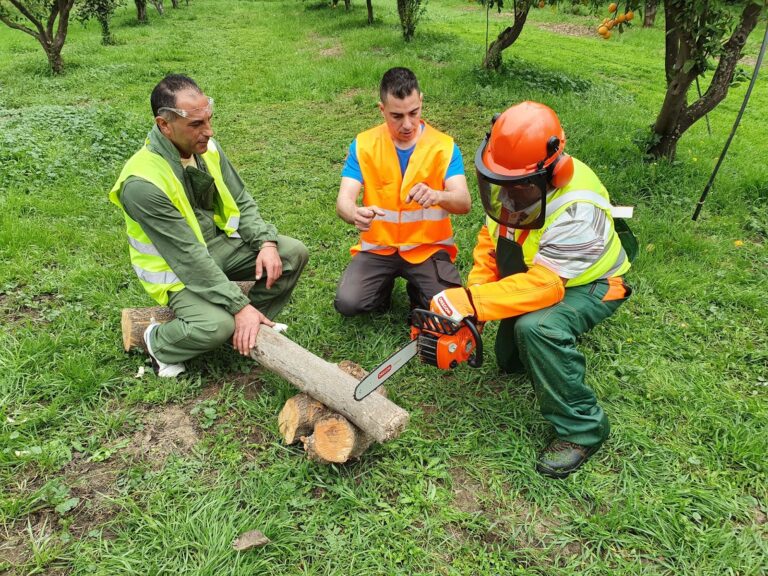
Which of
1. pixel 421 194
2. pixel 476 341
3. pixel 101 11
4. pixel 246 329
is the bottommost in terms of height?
pixel 246 329

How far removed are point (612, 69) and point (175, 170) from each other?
10.7 m

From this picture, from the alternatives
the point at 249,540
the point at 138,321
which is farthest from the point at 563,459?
the point at 138,321

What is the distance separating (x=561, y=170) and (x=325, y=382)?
1.48 m

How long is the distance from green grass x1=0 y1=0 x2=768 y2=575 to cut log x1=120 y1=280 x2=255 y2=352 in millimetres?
145

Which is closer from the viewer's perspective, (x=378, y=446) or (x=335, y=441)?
(x=335, y=441)

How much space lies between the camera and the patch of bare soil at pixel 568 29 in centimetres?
1618

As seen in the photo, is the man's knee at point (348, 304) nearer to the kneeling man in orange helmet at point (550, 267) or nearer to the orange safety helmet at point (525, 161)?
the kneeling man in orange helmet at point (550, 267)

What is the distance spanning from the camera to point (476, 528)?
228 centimetres

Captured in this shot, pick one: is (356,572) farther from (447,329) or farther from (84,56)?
(84,56)

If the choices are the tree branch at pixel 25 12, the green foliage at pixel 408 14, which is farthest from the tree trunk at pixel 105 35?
the green foliage at pixel 408 14

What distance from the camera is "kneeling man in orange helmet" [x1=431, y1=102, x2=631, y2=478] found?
84.8 inches

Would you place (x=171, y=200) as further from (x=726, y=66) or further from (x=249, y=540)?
(x=726, y=66)

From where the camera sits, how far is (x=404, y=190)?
3246mm

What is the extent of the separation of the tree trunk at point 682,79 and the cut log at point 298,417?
4.35m
